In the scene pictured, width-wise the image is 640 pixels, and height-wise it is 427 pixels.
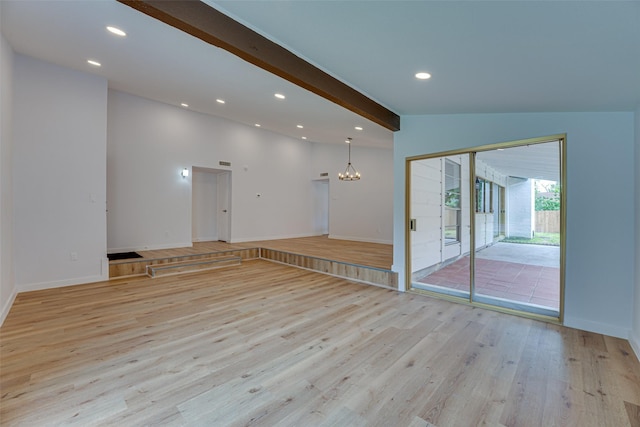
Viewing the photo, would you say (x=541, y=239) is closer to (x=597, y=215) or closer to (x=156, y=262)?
(x=597, y=215)

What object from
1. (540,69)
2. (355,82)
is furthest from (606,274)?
(355,82)

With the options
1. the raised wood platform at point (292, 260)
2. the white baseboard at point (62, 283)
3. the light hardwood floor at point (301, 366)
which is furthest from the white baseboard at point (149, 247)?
the light hardwood floor at point (301, 366)

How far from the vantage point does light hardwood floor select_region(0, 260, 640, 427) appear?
1733 millimetres

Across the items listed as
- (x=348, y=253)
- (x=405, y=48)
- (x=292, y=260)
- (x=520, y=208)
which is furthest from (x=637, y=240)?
(x=292, y=260)

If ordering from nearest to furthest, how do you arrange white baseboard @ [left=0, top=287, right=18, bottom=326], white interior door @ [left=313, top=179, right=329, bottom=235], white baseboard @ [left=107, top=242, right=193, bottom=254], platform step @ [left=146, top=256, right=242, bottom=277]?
white baseboard @ [left=0, top=287, right=18, bottom=326], platform step @ [left=146, top=256, right=242, bottom=277], white baseboard @ [left=107, top=242, right=193, bottom=254], white interior door @ [left=313, top=179, right=329, bottom=235]

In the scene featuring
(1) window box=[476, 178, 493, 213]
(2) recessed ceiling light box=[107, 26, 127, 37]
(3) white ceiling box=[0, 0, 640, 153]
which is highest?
(2) recessed ceiling light box=[107, 26, 127, 37]

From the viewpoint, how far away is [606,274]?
9.41ft

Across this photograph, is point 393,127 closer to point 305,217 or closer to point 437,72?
point 437,72

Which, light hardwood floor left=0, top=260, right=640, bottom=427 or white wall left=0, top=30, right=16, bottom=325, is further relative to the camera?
white wall left=0, top=30, right=16, bottom=325

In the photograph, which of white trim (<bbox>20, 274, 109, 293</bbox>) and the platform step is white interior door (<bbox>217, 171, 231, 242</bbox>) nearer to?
the platform step

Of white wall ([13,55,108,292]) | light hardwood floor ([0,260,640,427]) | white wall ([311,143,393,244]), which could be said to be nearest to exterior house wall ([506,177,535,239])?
light hardwood floor ([0,260,640,427])

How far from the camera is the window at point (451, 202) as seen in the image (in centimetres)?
475

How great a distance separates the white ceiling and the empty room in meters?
0.02

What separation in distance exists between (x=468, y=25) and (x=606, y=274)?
115 inches
